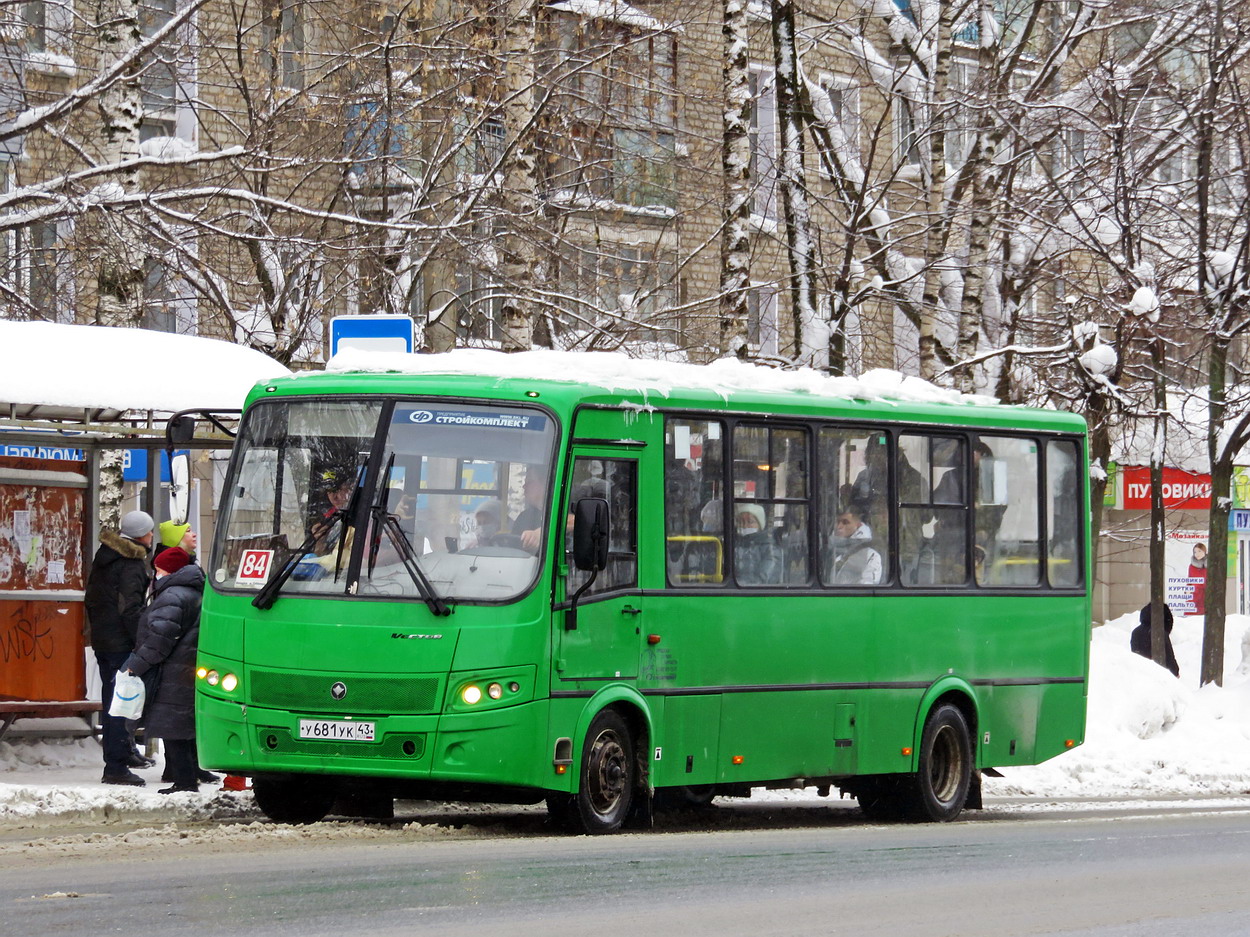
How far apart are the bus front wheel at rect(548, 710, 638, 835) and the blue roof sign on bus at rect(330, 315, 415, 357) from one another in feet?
12.9

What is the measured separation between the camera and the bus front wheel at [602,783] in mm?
12109

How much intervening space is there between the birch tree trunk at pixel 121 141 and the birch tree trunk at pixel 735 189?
19.1 feet

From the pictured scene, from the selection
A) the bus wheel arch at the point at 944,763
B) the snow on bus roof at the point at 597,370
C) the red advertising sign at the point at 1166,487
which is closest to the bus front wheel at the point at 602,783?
the snow on bus roof at the point at 597,370

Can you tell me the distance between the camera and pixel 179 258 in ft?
62.5

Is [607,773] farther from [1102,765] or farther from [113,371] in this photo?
[1102,765]

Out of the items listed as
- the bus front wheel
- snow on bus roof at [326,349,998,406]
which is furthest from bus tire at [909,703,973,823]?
the bus front wheel

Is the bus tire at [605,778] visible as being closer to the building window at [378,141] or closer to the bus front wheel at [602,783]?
the bus front wheel at [602,783]

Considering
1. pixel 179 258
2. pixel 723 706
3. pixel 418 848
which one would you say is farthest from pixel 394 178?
pixel 418 848

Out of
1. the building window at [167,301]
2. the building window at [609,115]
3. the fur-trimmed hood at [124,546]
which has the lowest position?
the fur-trimmed hood at [124,546]

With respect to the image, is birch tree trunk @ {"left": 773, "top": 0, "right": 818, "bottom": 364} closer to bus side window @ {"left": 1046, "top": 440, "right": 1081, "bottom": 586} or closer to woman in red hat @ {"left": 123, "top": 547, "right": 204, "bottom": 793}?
bus side window @ {"left": 1046, "top": 440, "right": 1081, "bottom": 586}

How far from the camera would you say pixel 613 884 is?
31.2ft

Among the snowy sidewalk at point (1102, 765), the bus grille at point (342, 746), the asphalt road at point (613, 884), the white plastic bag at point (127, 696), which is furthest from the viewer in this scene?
the white plastic bag at point (127, 696)

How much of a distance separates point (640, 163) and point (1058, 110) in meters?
4.95

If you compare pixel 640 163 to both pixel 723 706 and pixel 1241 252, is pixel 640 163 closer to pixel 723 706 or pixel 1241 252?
pixel 1241 252
